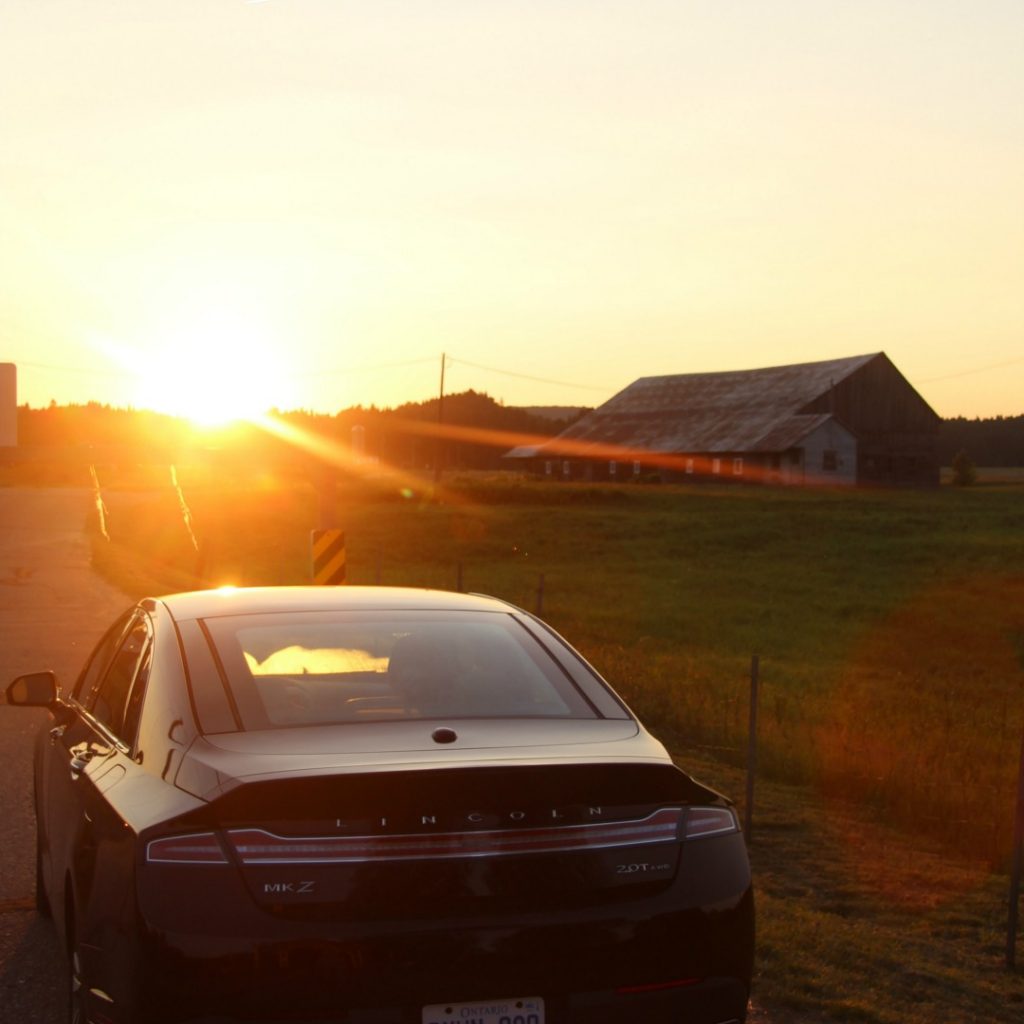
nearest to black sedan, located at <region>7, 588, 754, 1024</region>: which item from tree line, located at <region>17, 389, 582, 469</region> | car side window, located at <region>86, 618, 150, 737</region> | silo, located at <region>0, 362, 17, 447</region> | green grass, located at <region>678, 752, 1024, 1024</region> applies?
car side window, located at <region>86, 618, 150, 737</region>

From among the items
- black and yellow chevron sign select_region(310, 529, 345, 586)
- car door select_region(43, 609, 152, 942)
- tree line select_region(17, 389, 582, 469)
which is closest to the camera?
car door select_region(43, 609, 152, 942)

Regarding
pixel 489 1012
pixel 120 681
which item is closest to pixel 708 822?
pixel 489 1012

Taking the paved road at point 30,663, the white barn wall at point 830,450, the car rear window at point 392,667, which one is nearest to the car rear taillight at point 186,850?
the car rear window at point 392,667

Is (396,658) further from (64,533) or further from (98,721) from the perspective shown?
(64,533)

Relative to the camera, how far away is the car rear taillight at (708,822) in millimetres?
3801

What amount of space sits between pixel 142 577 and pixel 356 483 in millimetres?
49677

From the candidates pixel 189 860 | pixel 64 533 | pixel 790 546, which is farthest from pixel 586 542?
pixel 189 860

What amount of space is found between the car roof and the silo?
2149 centimetres

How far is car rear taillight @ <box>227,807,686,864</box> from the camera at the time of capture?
135 inches

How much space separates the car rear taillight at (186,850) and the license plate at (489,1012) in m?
A: 0.64

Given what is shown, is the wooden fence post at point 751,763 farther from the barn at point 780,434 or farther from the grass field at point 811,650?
the barn at point 780,434

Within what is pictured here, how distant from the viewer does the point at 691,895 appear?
12.2 feet

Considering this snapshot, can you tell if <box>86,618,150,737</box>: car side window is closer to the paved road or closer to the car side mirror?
the car side mirror

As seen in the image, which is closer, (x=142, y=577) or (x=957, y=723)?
(x=957, y=723)
